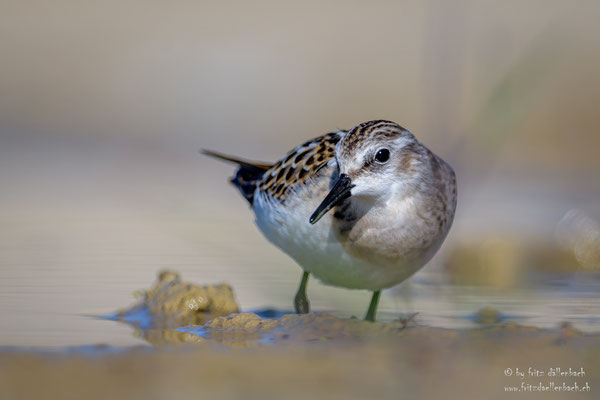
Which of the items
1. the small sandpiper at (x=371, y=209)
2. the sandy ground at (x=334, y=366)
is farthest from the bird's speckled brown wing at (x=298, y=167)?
the sandy ground at (x=334, y=366)

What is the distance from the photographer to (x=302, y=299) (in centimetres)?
604

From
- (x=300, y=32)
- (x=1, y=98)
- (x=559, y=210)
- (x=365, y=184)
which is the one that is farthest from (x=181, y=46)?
(x=365, y=184)

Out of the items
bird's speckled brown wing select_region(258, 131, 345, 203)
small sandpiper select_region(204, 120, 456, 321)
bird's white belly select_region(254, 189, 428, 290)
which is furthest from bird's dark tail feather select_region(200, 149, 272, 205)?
small sandpiper select_region(204, 120, 456, 321)

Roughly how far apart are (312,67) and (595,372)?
10.0m

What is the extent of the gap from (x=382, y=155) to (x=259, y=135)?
705 cm

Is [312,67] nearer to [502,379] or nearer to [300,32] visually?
[300,32]

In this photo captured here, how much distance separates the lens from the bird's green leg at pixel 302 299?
19.4ft

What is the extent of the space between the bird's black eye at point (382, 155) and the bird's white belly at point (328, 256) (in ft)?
1.29

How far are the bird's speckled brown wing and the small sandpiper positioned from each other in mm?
29

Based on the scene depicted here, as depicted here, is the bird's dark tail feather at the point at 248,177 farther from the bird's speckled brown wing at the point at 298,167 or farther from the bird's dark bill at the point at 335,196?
the bird's dark bill at the point at 335,196

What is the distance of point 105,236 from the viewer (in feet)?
25.7

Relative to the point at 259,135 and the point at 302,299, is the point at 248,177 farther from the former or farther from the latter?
the point at 259,135

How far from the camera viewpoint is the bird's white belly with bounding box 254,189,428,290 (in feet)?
17.0

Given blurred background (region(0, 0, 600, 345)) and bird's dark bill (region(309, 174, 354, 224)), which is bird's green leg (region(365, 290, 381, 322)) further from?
bird's dark bill (region(309, 174, 354, 224))
